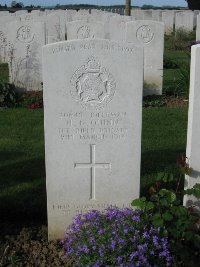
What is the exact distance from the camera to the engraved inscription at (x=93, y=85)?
355 cm

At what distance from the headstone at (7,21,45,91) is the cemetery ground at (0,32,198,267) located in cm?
144

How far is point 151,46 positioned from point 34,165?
4639 mm

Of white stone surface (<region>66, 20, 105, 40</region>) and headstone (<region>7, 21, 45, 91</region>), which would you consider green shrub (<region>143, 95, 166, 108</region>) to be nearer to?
white stone surface (<region>66, 20, 105, 40</region>)

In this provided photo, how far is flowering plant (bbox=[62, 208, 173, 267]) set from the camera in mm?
3125

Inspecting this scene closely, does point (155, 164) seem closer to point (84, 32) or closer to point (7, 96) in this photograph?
point (7, 96)

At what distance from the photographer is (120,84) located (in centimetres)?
356

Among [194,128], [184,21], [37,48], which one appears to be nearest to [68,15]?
[184,21]

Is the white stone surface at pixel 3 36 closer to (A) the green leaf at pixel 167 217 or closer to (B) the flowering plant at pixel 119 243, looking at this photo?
(B) the flowering plant at pixel 119 243

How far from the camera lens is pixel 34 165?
5.47 meters

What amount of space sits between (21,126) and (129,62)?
394cm

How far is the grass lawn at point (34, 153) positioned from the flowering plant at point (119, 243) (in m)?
1.04

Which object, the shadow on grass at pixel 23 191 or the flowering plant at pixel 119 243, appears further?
the shadow on grass at pixel 23 191

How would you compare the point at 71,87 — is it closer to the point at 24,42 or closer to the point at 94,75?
the point at 94,75

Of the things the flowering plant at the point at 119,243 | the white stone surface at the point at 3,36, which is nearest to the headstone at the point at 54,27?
the white stone surface at the point at 3,36
